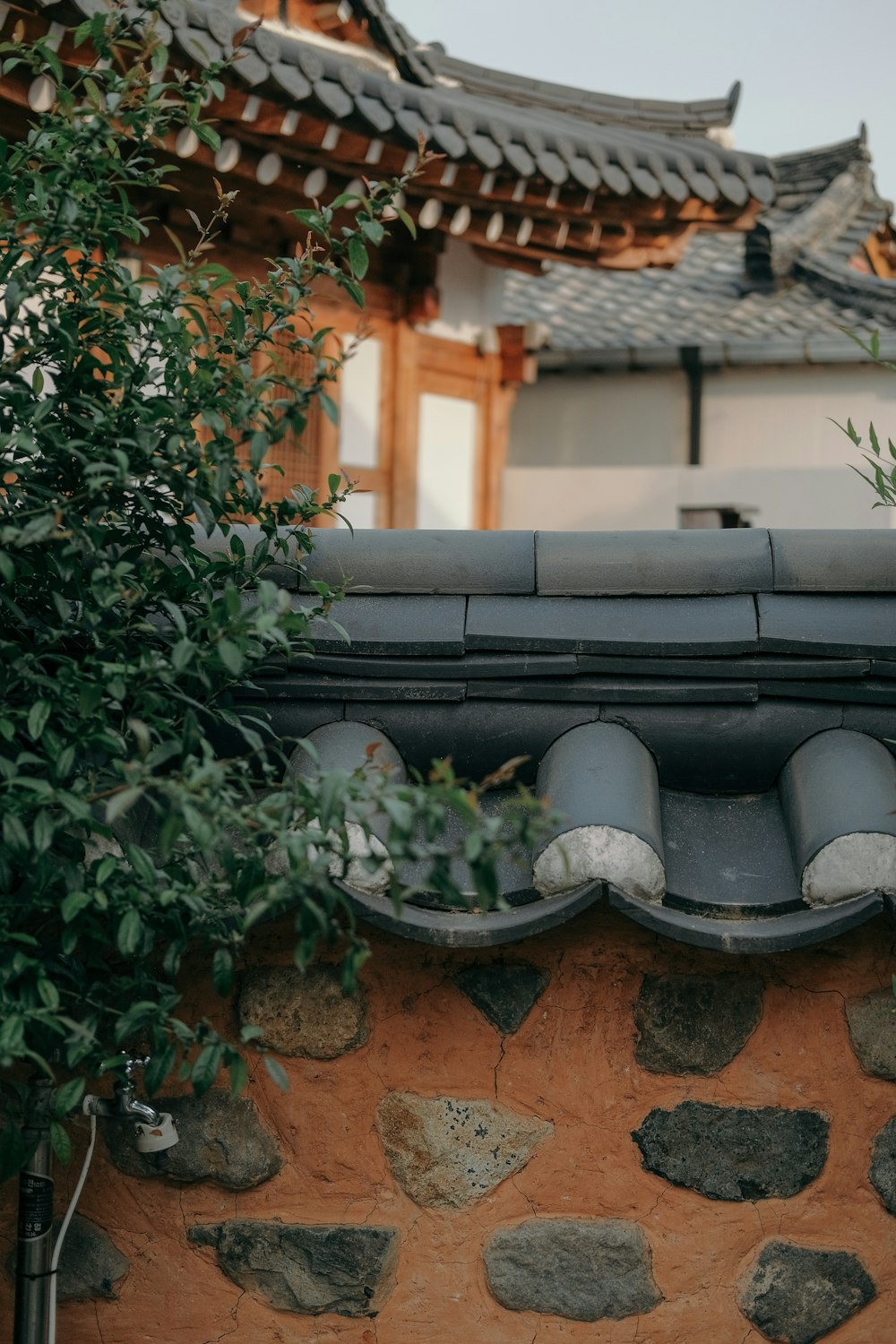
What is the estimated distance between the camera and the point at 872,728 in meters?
2.11

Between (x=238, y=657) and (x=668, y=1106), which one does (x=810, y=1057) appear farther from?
(x=238, y=657)

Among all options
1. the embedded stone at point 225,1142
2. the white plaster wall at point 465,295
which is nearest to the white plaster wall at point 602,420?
the white plaster wall at point 465,295

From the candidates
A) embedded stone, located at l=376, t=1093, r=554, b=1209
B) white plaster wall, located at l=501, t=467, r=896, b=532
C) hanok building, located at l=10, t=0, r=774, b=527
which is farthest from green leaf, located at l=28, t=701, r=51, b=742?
white plaster wall, located at l=501, t=467, r=896, b=532

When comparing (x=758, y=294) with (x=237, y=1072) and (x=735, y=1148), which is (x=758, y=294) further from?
(x=237, y=1072)

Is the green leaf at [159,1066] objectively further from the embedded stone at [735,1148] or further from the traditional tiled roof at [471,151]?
the traditional tiled roof at [471,151]

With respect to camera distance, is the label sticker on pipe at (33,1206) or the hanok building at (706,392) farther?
the hanok building at (706,392)

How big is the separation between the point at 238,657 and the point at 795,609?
0.97 meters

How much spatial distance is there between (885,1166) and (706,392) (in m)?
9.09

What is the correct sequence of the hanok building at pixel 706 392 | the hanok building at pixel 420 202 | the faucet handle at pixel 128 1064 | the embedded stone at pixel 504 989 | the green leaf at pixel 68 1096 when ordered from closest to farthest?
the green leaf at pixel 68 1096
the faucet handle at pixel 128 1064
the embedded stone at pixel 504 989
the hanok building at pixel 420 202
the hanok building at pixel 706 392

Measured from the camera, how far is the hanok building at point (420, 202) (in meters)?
5.07

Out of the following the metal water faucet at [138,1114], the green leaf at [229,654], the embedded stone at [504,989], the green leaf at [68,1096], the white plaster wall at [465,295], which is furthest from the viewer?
the white plaster wall at [465,295]

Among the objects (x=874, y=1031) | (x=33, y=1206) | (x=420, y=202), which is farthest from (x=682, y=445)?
(x=33, y=1206)

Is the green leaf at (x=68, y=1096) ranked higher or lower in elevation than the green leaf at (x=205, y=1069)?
lower

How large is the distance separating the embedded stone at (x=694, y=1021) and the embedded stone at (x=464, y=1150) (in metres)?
0.18
